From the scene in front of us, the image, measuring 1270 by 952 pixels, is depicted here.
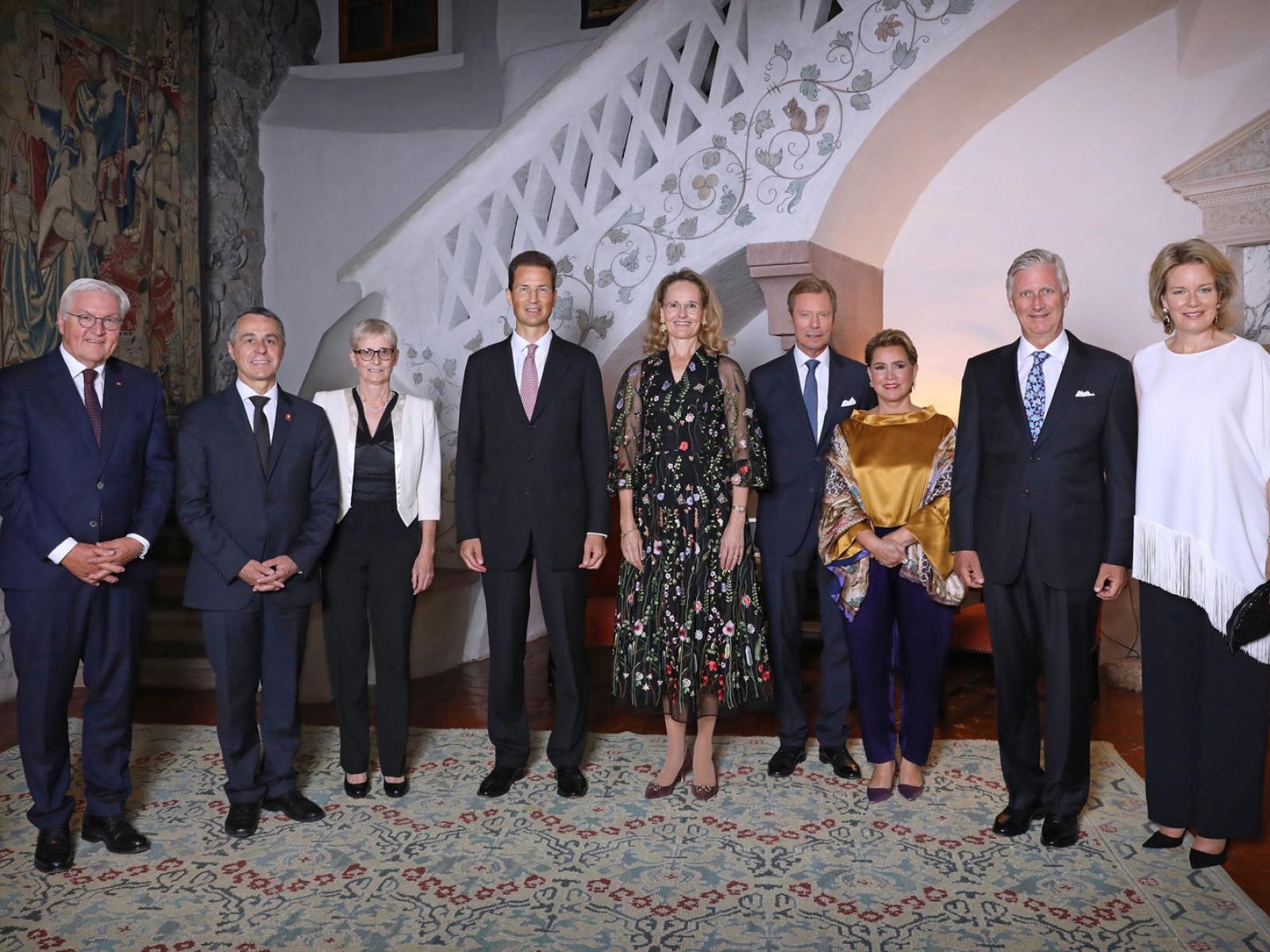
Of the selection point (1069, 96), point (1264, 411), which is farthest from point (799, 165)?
point (1264, 411)

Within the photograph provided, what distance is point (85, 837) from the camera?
9.79 ft

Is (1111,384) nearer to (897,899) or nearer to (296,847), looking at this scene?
(897,899)

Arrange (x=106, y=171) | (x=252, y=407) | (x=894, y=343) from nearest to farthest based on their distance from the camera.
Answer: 1. (x=252, y=407)
2. (x=894, y=343)
3. (x=106, y=171)

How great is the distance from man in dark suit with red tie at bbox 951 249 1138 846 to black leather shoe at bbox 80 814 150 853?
7.98 feet

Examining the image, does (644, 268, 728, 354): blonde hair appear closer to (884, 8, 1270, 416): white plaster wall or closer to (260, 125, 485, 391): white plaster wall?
(884, 8, 1270, 416): white plaster wall

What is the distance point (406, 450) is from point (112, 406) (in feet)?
2.80

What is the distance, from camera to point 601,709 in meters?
4.49

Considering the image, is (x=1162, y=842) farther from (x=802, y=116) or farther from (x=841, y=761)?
(x=802, y=116)

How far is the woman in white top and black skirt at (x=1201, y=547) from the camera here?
2680mm

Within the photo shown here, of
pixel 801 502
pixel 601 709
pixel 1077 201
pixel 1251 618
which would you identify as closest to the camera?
pixel 1251 618

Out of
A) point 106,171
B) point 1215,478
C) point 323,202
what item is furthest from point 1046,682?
point 323,202

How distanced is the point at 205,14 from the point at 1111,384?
5.59 metres

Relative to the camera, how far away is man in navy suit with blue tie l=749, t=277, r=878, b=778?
138 inches

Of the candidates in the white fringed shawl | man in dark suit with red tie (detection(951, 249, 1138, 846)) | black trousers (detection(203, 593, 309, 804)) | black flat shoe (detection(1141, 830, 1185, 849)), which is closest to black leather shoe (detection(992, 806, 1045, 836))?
man in dark suit with red tie (detection(951, 249, 1138, 846))
